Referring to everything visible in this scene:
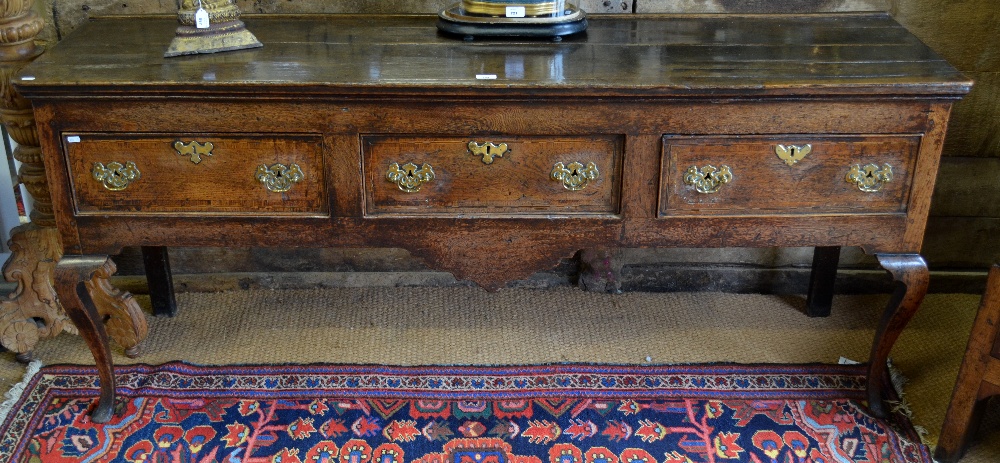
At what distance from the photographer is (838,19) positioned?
2236 millimetres

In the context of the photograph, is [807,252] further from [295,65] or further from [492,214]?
[295,65]

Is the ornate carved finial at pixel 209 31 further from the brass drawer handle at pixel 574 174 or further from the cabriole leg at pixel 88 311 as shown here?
the brass drawer handle at pixel 574 174

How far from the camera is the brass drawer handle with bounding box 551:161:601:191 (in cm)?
184

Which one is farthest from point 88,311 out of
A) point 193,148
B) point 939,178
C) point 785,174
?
point 939,178

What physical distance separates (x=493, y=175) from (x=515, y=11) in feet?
1.37

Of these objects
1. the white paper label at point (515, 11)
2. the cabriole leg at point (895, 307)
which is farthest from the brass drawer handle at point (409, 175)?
the cabriole leg at point (895, 307)

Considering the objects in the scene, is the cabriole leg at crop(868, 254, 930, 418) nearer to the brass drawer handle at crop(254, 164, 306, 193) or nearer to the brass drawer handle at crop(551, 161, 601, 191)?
the brass drawer handle at crop(551, 161, 601, 191)

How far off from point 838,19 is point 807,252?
0.72m

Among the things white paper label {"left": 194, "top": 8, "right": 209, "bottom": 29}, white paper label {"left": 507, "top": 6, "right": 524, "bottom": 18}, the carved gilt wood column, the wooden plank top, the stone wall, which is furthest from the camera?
the stone wall

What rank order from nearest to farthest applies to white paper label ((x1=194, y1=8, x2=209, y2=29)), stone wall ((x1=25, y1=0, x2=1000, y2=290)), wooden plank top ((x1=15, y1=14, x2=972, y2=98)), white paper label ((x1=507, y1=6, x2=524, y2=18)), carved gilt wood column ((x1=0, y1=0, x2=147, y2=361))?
wooden plank top ((x1=15, y1=14, x2=972, y2=98))
white paper label ((x1=194, y1=8, x2=209, y2=29))
white paper label ((x1=507, y1=6, x2=524, y2=18))
carved gilt wood column ((x1=0, y1=0, x2=147, y2=361))
stone wall ((x1=25, y1=0, x2=1000, y2=290))

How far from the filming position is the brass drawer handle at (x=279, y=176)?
6.05 ft

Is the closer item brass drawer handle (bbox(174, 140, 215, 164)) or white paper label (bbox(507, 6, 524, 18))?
brass drawer handle (bbox(174, 140, 215, 164))

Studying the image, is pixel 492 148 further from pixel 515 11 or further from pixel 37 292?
pixel 37 292

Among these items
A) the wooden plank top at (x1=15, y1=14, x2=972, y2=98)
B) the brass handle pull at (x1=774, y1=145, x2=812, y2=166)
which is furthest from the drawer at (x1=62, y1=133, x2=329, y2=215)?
the brass handle pull at (x1=774, y1=145, x2=812, y2=166)
